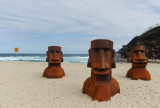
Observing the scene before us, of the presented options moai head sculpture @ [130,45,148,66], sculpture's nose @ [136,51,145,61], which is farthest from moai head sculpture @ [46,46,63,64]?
sculpture's nose @ [136,51,145,61]

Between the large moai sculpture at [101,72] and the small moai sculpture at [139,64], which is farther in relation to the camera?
the small moai sculpture at [139,64]

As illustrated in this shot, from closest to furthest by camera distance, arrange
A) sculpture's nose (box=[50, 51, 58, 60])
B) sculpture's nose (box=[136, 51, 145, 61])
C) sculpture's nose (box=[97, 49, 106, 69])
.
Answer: sculpture's nose (box=[97, 49, 106, 69]), sculpture's nose (box=[136, 51, 145, 61]), sculpture's nose (box=[50, 51, 58, 60])

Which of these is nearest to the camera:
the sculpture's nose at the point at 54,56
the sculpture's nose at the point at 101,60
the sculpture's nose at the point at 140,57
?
the sculpture's nose at the point at 101,60

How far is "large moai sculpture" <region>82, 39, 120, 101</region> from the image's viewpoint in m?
4.41

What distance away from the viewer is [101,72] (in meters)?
→ 4.45

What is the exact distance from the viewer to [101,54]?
4586 millimetres

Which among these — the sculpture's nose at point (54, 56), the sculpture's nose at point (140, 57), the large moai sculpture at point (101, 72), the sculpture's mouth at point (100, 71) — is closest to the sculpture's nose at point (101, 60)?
the large moai sculpture at point (101, 72)

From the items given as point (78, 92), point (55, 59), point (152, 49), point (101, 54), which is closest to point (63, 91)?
point (78, 92)

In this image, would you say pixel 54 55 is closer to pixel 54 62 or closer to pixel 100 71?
pixel 54 62

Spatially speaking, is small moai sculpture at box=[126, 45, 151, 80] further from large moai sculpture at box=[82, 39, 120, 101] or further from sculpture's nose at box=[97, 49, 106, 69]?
sculpture's nose at box=[97, 49, 106, 69]

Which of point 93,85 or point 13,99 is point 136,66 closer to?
point 93,85

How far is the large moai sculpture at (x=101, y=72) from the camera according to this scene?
4.41m

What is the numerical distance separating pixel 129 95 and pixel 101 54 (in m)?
1.77

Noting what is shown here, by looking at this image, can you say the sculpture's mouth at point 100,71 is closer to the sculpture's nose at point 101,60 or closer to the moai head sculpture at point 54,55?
the sculpture's nose at point 101,60
